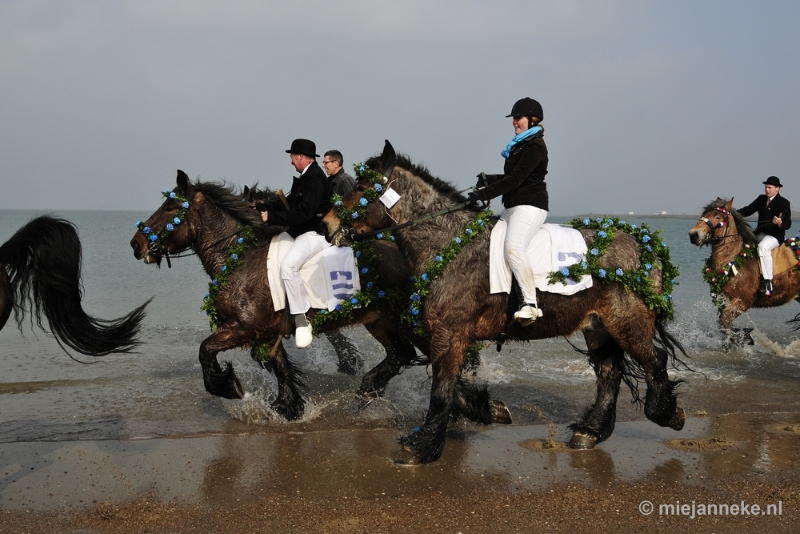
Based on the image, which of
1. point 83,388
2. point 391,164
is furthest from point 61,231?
point 83,388

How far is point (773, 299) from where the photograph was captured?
461 inches

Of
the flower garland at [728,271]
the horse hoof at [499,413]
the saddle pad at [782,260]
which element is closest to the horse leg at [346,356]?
the horse hoof at [499,413]

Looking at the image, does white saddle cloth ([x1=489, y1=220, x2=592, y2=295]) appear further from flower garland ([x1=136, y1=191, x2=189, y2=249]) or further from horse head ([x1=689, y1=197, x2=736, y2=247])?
horse head ([x1=689, y1=197, x2=736, y2=247])

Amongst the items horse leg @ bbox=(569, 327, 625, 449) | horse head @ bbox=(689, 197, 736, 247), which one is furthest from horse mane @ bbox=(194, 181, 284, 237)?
horse head @ bbox=(689, 197, 736, 247)

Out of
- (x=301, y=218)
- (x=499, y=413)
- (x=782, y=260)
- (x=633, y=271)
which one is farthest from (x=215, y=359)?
(x=782, y=260)

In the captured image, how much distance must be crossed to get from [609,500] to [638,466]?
1.01 metres

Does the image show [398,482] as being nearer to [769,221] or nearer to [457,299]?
[457,299]

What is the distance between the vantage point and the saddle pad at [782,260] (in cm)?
1154

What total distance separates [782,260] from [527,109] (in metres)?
7.67

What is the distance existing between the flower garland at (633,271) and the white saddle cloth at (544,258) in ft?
0.18

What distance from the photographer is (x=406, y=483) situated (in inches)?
223

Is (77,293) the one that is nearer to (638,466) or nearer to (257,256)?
(257,256)

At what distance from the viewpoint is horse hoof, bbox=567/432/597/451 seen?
6.64 metres

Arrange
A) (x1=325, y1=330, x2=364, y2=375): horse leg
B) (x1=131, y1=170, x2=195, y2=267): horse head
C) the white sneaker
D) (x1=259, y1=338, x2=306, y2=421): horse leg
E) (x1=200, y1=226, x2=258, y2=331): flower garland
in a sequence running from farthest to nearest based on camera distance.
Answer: (x1=325, y1=330, x2=364, y2=375): horse leg, (x1=259, y1=338, x2=306, y2=421): horse leg, (x1=131, y1=170, x2=195, y2=267): horse head, (x1=200, y1=226, x2=258, y2=331): flower garland, the white sneaker
